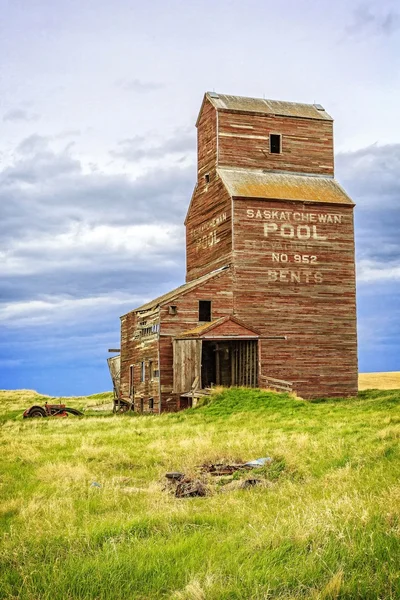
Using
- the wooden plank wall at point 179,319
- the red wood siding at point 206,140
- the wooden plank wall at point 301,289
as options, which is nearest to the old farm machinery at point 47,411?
the wooden plank wall at point 179,319

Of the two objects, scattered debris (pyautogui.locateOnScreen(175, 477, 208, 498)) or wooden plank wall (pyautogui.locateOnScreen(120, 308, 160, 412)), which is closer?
scattered debris (pyautogui.locateOnScreen(175, 477, 208, 498))

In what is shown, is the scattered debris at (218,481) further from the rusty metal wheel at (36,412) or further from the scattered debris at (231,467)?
the rusty metal wheel at (36,412)

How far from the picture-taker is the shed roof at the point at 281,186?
35.4m

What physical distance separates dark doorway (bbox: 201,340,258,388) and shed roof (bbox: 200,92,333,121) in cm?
1323

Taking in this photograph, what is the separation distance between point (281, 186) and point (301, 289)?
19.1ft

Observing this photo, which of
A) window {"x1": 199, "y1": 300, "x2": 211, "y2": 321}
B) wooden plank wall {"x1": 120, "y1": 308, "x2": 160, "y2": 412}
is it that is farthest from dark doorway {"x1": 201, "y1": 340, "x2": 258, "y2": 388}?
wooden plank wall {"x1": 120, "y1": 308, "x2": 160, "y2": 412}

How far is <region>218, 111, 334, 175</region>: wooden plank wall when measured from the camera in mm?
37188

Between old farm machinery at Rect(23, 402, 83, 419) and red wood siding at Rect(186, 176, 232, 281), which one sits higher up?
red wood siding at Rect(186, 176, 232, 281)

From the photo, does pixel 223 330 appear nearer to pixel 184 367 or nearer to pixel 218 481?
pixel 184 367

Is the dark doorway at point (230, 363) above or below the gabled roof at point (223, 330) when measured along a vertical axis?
below

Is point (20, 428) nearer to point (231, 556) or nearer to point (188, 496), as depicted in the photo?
point (188, 496)

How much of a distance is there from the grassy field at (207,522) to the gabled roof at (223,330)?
520 inches

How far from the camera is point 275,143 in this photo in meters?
38.4

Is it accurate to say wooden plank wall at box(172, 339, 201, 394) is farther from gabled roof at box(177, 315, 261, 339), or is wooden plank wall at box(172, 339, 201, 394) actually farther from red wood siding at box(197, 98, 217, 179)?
red wood siding at box(197, 98, 217, 179)
